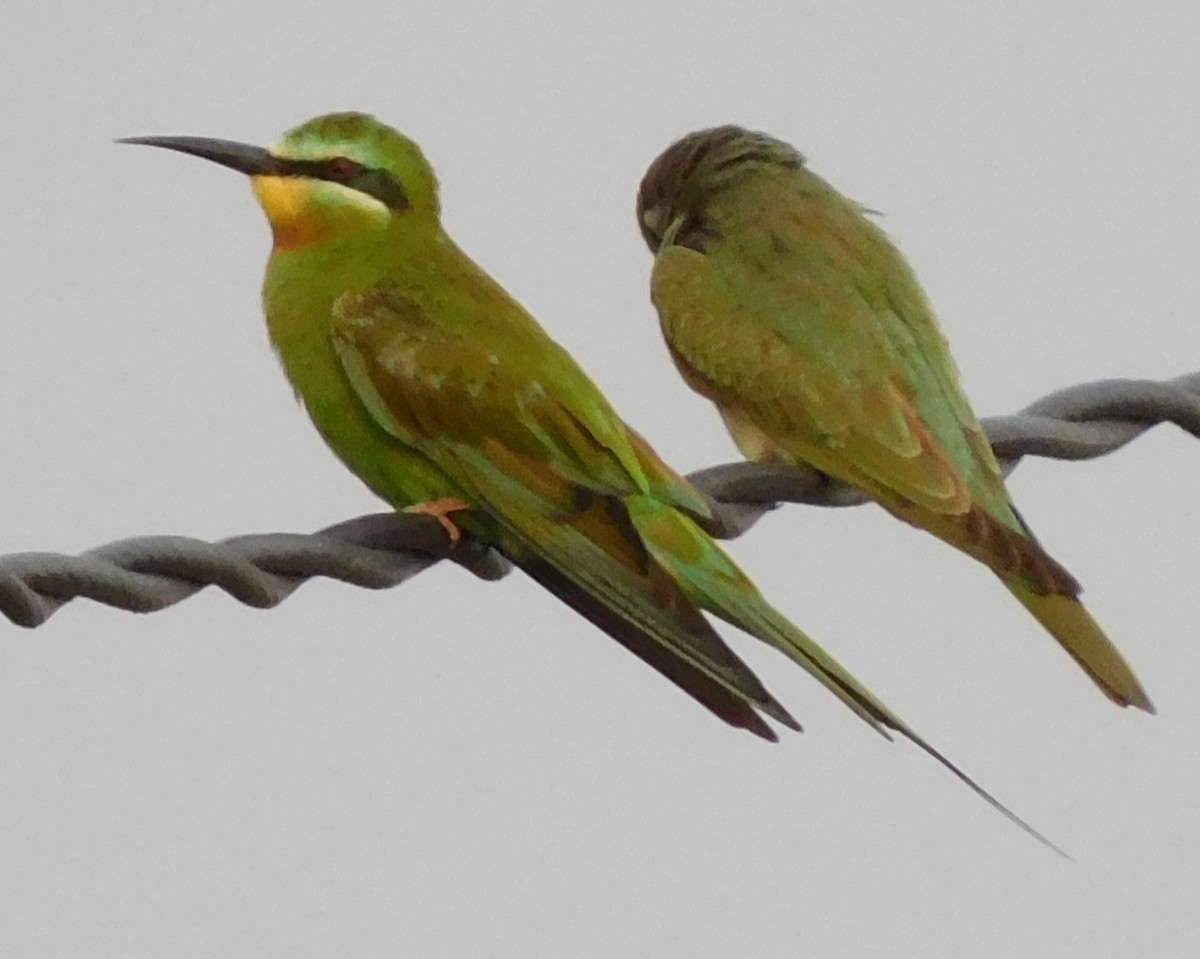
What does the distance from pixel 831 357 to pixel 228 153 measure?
0.94 m

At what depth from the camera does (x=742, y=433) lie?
3994 mm

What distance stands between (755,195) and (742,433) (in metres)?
0.54

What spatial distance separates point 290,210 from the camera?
355 cm

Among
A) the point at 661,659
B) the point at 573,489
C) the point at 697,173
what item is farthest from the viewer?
the point at 697,173

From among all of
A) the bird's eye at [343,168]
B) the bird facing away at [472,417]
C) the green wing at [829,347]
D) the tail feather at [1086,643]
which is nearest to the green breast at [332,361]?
the bird facing away at [472,417]

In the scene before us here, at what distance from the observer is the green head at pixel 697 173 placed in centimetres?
443

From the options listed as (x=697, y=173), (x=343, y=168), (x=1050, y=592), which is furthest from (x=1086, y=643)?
(x=697, y=173)

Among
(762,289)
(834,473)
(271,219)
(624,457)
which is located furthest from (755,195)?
(624,457)

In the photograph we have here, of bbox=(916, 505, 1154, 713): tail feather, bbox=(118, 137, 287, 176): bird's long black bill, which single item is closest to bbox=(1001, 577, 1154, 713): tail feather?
bbox=(916, 505, 1154, 713): tail feather

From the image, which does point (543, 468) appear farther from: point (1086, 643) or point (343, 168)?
point (1086, 643)

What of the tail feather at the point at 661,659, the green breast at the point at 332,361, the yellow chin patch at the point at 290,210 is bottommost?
the tail feather at the point at 661,659

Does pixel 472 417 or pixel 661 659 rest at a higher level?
pixel 472 417

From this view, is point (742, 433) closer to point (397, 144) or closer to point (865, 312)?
point (865, 312)

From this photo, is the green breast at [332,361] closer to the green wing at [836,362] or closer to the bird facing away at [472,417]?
the bird facing away at [472,417]
